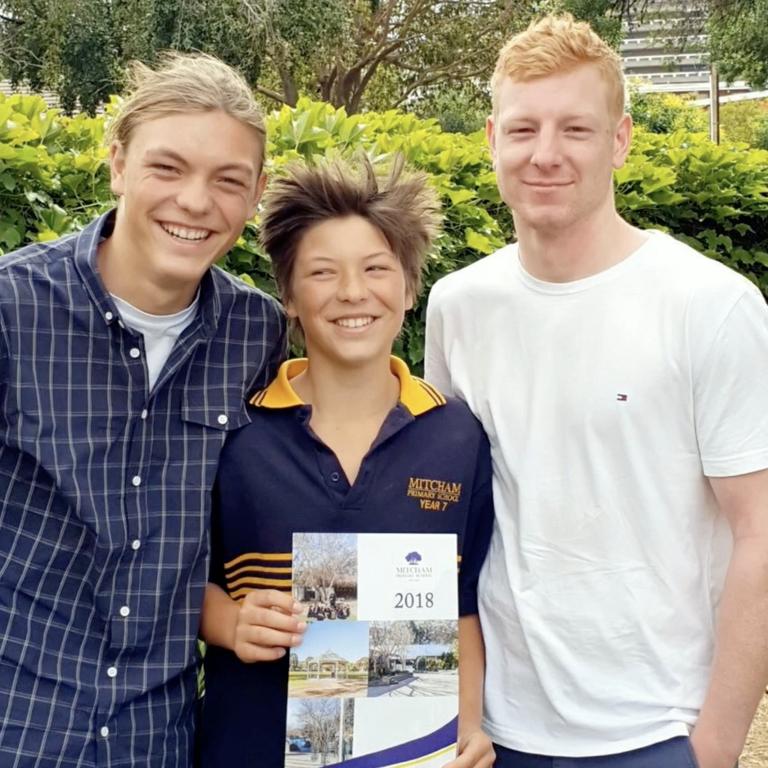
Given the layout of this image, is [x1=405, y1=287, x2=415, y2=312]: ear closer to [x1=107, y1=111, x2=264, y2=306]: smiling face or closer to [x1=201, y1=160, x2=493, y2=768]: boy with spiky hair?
[x1=201, y1=160, x2=493, y2=768]: boy with spiky hair

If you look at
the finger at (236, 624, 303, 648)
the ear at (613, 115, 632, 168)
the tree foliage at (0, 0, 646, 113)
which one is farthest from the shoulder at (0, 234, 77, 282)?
the tree foliage at (0, 0, 646, 113)

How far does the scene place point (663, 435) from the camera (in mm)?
2182

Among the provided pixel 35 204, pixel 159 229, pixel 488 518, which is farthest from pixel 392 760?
pixel 35 204

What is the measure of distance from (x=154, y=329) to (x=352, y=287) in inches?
18.2

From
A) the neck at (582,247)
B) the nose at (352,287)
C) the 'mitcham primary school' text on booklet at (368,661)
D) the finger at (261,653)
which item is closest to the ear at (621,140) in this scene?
the neck at (582,247)

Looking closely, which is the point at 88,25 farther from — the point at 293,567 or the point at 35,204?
the point at 293,567

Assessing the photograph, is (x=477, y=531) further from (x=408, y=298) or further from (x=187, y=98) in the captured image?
(x=187, y=98)

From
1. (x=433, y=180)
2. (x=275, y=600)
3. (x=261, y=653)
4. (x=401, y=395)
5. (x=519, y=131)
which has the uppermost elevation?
(x=433, y=180)

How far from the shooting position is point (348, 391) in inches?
94.2

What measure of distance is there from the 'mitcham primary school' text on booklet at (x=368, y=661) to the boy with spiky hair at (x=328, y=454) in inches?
3.0

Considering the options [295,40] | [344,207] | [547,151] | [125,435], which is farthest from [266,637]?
[295,40]

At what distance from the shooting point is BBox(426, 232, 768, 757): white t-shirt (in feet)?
6.97

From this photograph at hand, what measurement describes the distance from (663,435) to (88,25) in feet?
94.4

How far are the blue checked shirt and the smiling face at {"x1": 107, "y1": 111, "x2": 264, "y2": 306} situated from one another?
4.3 inches
